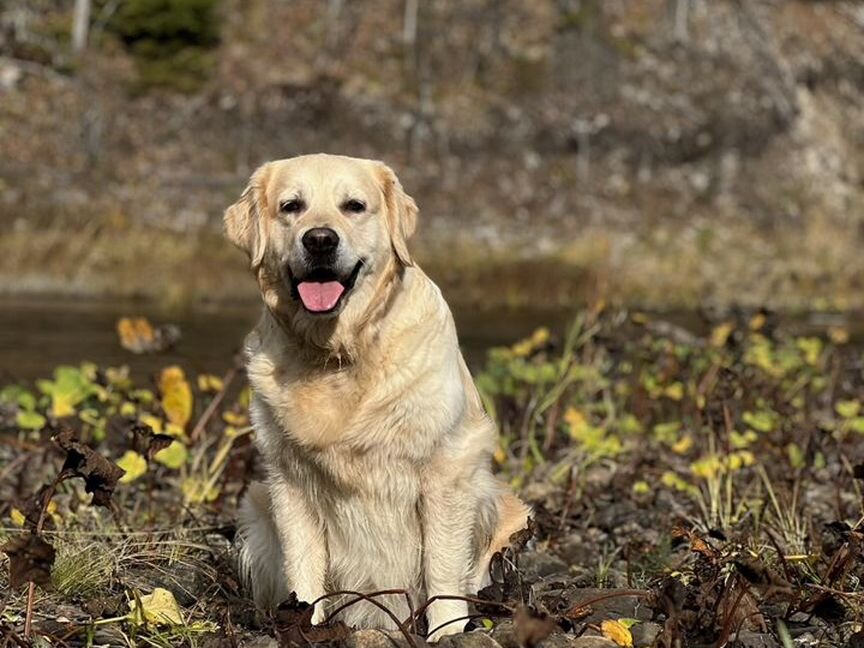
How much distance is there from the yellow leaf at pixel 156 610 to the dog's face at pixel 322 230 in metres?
0.96

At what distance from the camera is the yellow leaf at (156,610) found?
316cm

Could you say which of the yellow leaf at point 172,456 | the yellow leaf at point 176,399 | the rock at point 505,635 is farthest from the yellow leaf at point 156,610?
the yellow leaf at point 176,399

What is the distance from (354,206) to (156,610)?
1.40 meters

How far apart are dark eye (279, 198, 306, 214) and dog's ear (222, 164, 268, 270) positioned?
0.29 feet

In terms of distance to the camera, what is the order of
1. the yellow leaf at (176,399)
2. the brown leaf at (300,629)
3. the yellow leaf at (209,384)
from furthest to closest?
the yellow leaf at (209,384)
the yellow leaf at (176,399)
the brown leaf at (300,629)

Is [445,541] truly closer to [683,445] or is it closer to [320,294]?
[320,294]

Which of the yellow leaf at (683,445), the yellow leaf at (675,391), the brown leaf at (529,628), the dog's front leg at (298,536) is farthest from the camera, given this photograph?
the yellow leaf at (675,391)

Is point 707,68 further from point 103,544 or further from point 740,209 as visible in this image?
point 103,544

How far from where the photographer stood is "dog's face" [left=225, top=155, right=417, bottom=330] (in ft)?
11.5

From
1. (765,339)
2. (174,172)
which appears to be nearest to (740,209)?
(174,172)

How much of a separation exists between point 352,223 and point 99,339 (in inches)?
350

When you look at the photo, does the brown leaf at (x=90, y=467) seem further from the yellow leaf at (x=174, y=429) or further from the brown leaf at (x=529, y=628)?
the yellow leaf at (x=174, y=429)

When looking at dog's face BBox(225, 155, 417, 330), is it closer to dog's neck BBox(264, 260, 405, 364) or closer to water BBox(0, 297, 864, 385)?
dog's neck BBox(264, 260, 405, 364)

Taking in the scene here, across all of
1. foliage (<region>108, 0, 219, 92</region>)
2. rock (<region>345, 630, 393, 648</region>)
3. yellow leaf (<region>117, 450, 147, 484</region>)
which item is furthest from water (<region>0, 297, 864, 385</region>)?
foliage (<region>108, 0, 219, 92</region>)
